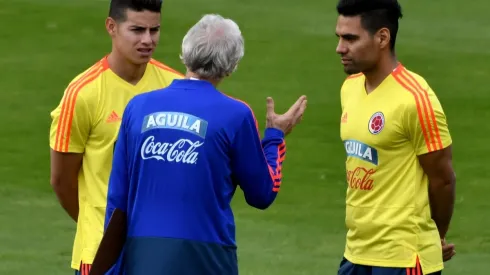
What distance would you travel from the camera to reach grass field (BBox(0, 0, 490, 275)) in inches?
436

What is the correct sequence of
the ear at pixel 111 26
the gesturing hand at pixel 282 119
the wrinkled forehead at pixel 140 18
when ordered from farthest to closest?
1. the ear at pixel 111 26
2. the wrinkled forehead at pixel 140 18
3. the gesturing hand at pixel 282 119

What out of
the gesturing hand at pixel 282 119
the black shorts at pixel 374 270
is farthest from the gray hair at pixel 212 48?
the black shorts at pixel 374 270

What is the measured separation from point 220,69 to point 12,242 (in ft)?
19.9

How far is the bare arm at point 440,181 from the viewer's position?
20.3 ft

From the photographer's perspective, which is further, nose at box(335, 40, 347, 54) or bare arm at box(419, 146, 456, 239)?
nose at box(335, 40, 347, 54)

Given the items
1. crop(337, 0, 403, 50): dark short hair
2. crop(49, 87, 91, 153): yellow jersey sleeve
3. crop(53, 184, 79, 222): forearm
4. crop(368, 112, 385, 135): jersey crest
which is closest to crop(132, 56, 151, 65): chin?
crop(49, 87, 91, 153): yellow jersey sleeve

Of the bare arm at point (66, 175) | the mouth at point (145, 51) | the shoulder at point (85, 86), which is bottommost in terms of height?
the bare arm at point (66, 175)

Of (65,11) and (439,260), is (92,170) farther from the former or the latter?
(65,11)

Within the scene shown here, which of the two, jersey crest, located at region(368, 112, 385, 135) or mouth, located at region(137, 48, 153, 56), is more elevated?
mouth, located at region(137, 48, 153, 56)

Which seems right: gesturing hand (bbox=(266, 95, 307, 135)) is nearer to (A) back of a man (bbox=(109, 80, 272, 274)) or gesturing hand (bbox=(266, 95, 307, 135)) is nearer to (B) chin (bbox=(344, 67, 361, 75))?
(A) back of a man (bbox=(109, 80, 272, 274))

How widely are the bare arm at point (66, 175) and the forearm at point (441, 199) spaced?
178 cm

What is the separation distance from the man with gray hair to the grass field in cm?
482

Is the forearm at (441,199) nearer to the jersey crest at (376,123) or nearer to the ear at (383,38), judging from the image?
the jersey crest at (376,123)

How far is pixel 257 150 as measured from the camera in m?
5.36
